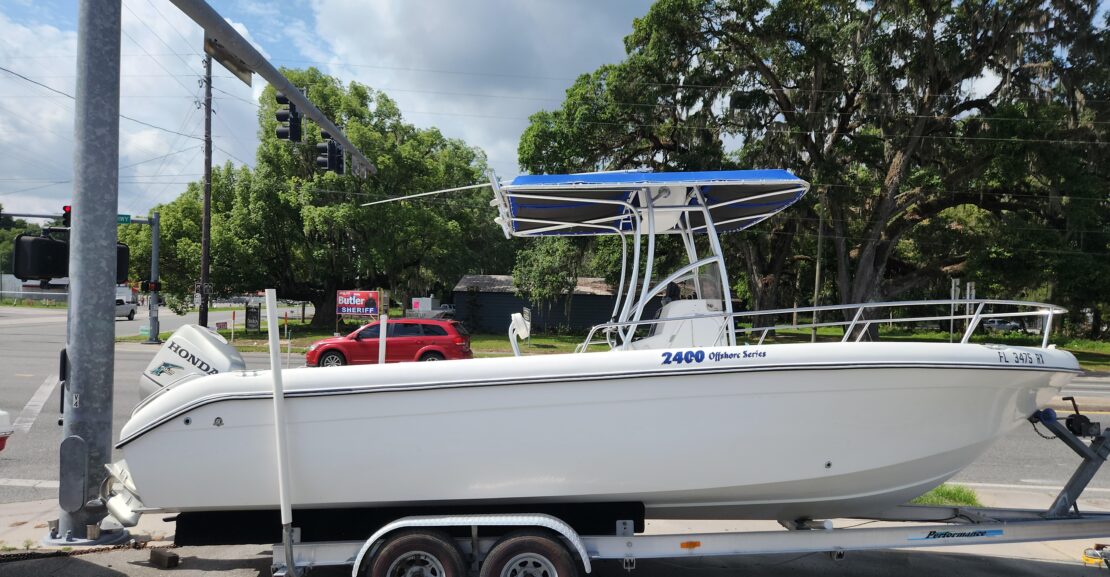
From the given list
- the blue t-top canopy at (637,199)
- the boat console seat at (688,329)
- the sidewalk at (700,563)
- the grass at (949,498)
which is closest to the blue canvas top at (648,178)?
the blue t-top canopy at (637,199)

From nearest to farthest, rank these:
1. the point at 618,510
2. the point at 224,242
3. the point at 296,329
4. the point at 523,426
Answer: the point at 523,426, the point at 618,510, the point at 224,242, the point at 296,329

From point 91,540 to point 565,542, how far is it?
10.9 ft

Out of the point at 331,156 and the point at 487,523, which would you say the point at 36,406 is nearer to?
the point at 331,156

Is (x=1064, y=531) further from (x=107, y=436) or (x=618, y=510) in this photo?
(x=107, y=436)

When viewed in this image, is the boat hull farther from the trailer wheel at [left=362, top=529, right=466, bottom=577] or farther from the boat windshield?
the boat windshield

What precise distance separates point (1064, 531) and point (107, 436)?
625 centimetres

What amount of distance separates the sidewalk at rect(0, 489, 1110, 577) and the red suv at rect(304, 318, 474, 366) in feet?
35.5

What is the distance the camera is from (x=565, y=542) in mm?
3740

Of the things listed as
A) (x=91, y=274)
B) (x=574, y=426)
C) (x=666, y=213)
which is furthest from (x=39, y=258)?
(x=666, y=213)

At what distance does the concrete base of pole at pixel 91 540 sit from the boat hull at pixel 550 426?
3.83 ft

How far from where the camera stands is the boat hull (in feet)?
12.0

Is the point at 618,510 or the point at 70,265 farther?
the point at 70,265

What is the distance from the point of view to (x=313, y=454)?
370 centimetres

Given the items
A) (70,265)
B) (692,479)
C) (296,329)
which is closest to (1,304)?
(296,329)
